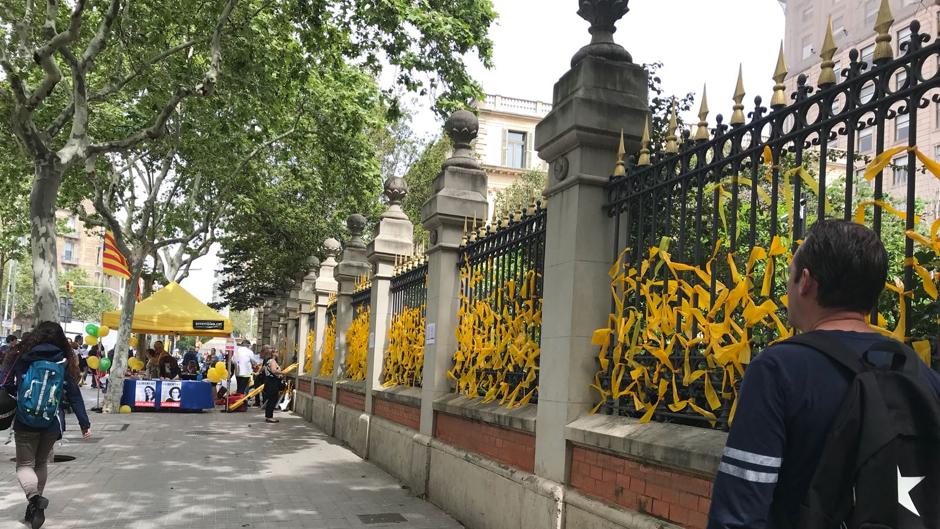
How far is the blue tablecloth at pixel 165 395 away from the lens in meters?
19.0

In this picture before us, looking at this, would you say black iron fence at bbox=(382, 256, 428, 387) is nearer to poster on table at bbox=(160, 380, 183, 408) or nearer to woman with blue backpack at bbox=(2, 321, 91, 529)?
woman with blue backpack at bbox=(2, 321, 91, 529)

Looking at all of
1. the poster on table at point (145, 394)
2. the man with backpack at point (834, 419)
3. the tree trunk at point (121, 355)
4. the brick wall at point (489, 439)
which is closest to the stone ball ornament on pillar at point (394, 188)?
the brick wall at point (489, 439)

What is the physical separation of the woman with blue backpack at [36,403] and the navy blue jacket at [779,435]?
6.15 meters

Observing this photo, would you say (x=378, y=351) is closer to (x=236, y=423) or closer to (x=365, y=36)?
(x=365, y=36)

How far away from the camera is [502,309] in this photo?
705 centimetres

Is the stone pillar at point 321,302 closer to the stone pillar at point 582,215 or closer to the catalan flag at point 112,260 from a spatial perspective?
the catalan flag at point 112,260

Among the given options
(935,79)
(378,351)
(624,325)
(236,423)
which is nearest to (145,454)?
(378,351)

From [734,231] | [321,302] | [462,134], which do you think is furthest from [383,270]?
[734,231]

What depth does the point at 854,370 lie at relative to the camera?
5.76 ft

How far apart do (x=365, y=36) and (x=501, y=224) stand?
697 centimetres

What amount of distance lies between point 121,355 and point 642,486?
55.8 feet

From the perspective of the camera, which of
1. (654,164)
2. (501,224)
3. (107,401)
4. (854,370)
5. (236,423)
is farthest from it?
(107,401)

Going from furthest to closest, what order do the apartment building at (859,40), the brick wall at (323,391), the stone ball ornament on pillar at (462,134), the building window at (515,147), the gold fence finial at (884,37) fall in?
the building window at (515,147)
the apartment building at (859,40)
the brick wall at (323,391)
the stone ball ornament on pillar at (462,134)
the gold fence finial at (884,37)

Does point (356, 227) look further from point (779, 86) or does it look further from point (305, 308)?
point (779, 86)
